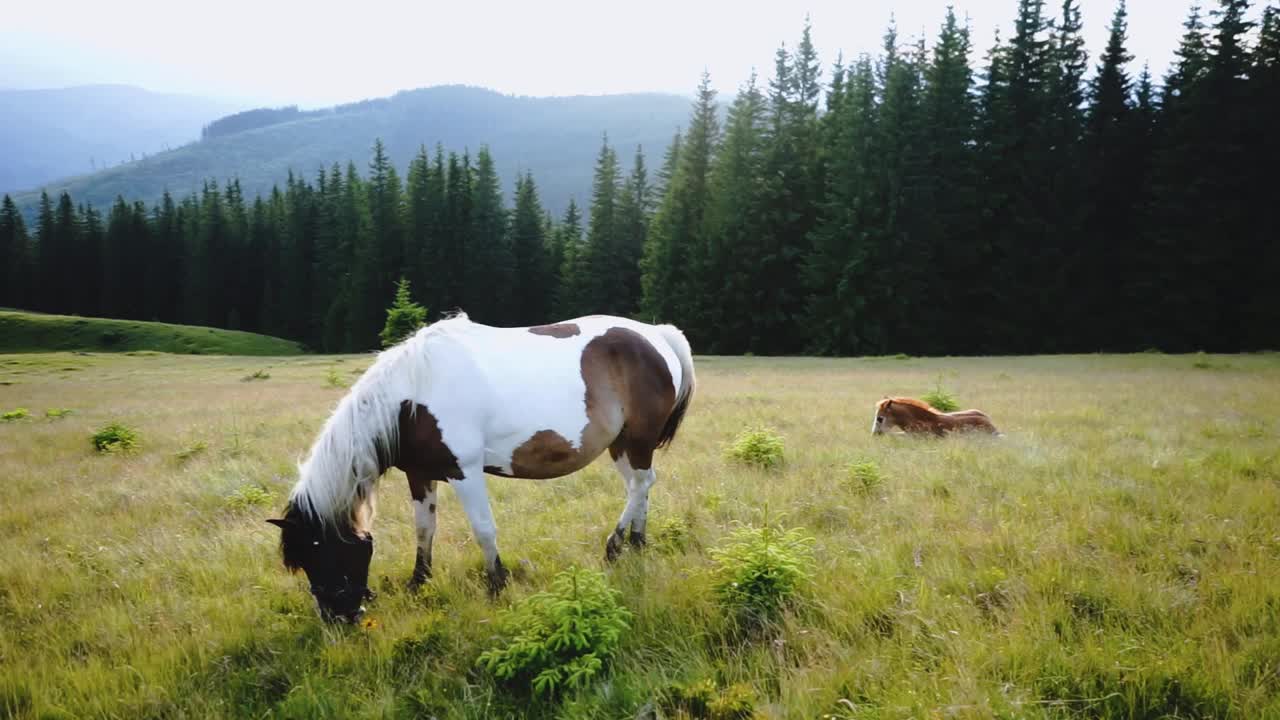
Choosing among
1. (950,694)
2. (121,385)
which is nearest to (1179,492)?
(950,694)

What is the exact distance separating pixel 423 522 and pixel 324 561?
73 centimetres

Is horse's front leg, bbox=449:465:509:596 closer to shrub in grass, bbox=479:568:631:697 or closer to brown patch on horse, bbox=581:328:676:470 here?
shrub in grass, bbox=479:568:631:697

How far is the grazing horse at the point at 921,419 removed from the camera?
854 centimetres

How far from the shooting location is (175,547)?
17.4 feet

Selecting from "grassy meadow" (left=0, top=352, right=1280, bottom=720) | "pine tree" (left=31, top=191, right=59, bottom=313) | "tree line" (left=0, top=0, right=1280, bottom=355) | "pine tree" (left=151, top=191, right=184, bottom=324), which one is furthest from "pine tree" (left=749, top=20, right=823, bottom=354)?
"pine tree" (left=31, top=191, right=59, bottom=313)

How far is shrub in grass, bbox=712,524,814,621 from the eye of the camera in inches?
146

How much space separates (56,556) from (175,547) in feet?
3.69

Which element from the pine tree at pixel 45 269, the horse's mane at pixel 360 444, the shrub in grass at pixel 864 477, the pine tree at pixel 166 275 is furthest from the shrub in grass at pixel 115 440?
the pine tree at pixel 45 269

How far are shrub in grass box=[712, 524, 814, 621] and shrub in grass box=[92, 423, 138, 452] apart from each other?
34.7 ft

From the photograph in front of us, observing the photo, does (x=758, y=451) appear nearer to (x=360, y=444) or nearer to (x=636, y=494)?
(x=636, y=494)

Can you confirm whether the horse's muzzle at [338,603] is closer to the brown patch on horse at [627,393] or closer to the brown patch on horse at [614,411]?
the brown patch on horse at [614,411]

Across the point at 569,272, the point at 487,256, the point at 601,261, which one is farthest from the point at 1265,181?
the point at 487,256

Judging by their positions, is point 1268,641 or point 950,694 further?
point 1268,641

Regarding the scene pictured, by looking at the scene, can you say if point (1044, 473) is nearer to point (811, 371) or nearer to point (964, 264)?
point (811, 371)
